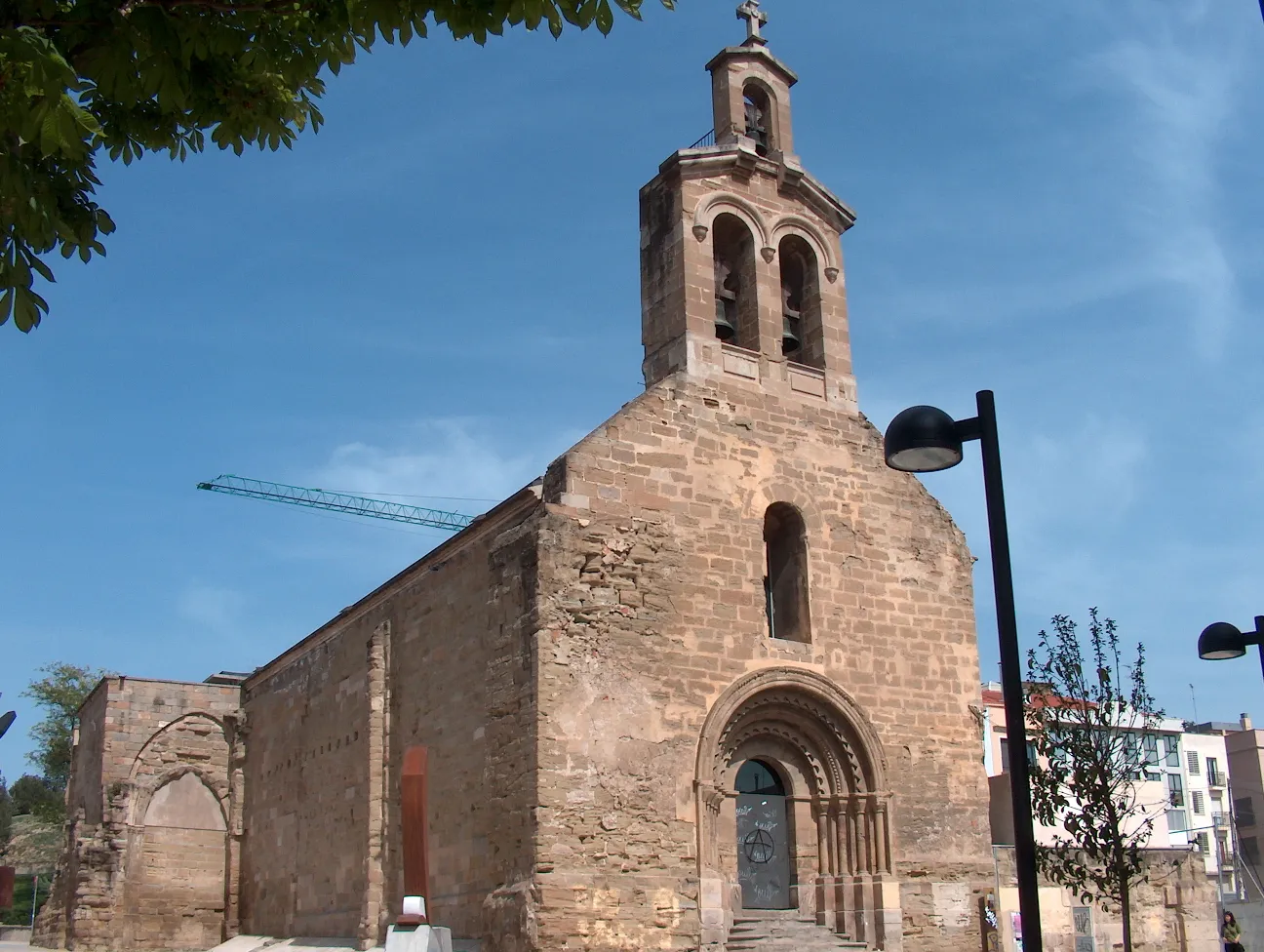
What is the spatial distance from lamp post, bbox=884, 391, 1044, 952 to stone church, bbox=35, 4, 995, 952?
7968 millimetres

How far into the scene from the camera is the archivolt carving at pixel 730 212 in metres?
17.0

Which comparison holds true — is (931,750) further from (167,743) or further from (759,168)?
(167,743)

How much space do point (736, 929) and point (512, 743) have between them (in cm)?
336

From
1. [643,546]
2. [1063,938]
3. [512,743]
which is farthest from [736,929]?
[1063,938]

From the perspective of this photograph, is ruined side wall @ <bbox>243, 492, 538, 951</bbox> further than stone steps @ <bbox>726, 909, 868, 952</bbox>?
No

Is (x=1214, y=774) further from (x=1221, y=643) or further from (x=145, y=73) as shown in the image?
(x=145, y=73)

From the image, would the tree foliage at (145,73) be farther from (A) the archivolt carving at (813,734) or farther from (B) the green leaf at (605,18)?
(A) the archivolt carving at (813,734)

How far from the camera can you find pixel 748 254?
1761 centimetres

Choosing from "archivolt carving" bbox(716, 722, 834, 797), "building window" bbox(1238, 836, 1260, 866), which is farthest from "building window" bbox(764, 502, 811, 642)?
"building window" bbox(1238, 836, 1260, 866)

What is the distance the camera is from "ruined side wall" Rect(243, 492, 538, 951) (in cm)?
1457

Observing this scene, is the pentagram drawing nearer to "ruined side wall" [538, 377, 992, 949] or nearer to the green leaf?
"ruined side wall" [538, 377, 992, 949]

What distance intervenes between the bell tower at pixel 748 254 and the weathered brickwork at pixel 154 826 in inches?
517

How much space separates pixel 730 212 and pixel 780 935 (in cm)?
910

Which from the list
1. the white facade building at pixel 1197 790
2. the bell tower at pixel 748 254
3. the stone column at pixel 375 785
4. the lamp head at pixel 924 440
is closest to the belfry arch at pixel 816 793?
the bell tower at pixel 748 254
